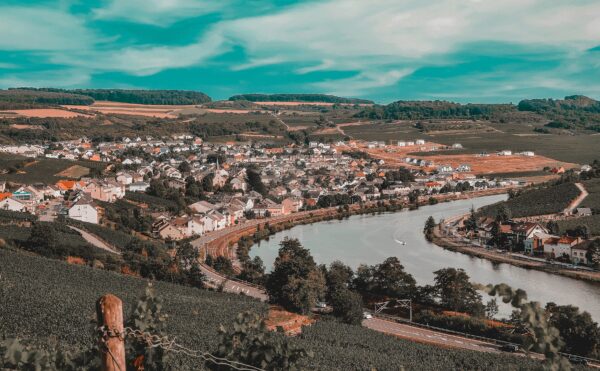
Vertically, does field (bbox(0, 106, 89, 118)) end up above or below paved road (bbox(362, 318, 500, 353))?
above

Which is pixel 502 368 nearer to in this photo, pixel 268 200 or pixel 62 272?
pixel 62 272

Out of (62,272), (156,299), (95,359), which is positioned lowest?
(62,272)

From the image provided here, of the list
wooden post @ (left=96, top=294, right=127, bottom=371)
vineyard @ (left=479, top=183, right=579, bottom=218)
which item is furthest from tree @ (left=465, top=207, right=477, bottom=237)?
wooden post @ (left=96, top=294, right=127, bottom=371)

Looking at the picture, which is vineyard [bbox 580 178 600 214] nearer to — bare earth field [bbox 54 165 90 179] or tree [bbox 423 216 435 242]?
tree [bbox 423 216 435 242]

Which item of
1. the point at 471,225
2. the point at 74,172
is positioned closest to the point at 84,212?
the point at 74,172

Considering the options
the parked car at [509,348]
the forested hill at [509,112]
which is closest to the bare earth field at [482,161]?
the forested hill at [509,112]

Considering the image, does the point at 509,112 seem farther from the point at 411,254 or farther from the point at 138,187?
the point at 411,254

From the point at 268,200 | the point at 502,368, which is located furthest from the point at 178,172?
the point at 502,368
